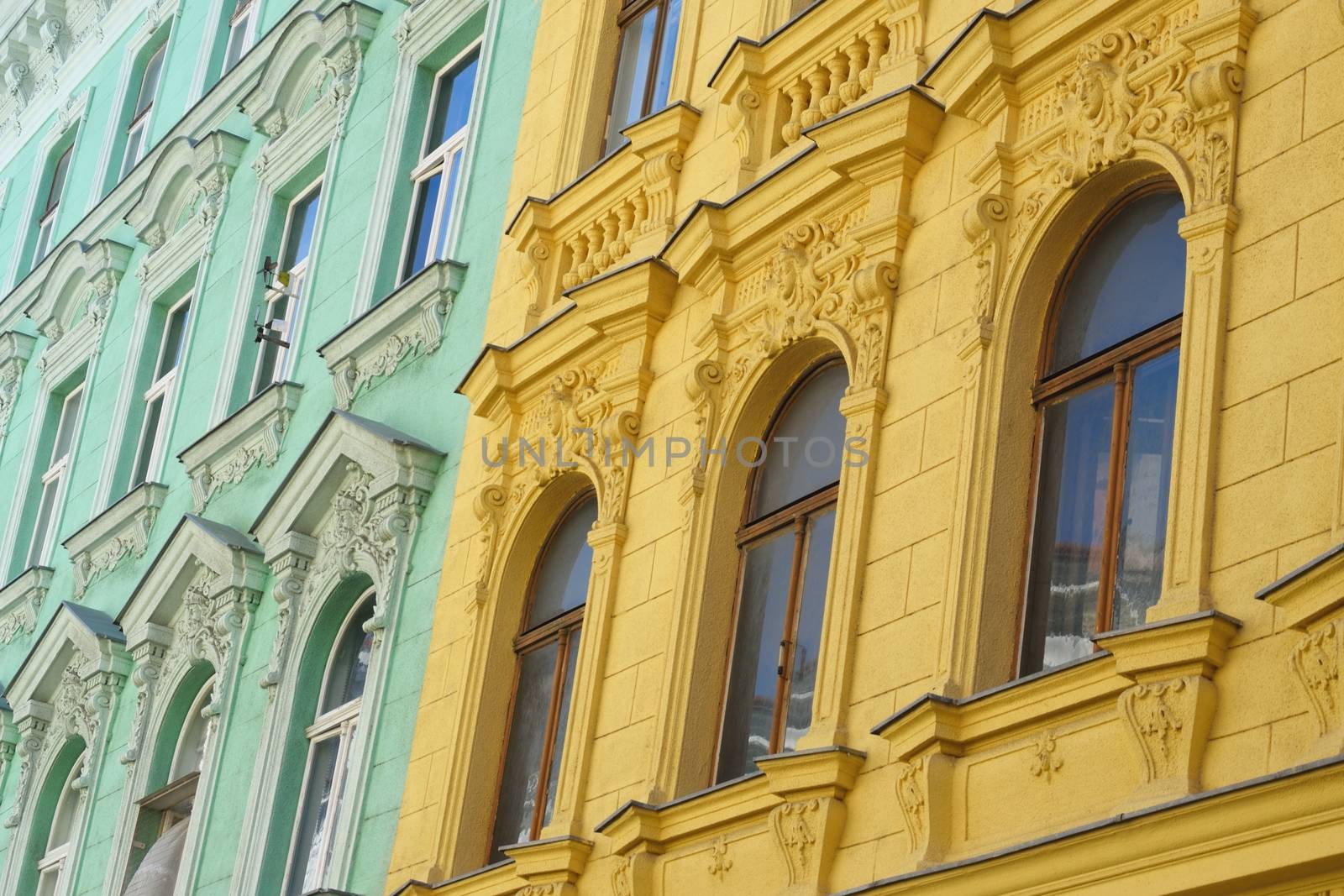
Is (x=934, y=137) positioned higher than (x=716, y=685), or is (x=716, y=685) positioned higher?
(x=934, y=137)

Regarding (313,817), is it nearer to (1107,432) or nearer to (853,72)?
(853,72)

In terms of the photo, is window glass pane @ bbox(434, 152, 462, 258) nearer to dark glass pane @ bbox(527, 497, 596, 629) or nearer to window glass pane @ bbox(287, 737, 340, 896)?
dark glass pane @ bbox(527, 497, 596, 629)

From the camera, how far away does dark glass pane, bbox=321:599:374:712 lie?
12586 mm

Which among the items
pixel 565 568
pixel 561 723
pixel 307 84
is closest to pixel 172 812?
pixel 565 568

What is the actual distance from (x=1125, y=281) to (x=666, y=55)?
14.7ft

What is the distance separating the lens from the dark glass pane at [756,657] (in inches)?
354

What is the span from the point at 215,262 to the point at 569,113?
5470 mm

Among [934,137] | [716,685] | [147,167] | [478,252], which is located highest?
[147,167]

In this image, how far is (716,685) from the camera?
924 centimetres

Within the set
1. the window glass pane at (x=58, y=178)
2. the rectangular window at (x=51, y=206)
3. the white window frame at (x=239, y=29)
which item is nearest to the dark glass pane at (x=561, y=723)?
the white window frame at (x=239, y=29)

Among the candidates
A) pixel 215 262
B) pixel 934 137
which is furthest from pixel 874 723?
pixel 215 262

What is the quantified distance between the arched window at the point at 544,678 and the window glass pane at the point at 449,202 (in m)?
2.82

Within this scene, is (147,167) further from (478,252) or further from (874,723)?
(874,723)

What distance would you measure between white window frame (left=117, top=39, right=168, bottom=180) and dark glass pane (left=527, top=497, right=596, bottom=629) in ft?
33.0
